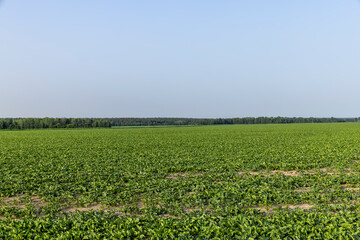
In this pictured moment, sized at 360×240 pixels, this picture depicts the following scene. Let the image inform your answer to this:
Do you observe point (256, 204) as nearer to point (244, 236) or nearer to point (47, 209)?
point (244, 236)

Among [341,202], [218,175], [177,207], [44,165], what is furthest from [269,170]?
[44,165]

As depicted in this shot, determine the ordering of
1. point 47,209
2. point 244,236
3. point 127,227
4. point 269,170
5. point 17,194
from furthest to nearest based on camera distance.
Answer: point 269,170 < point 17,194 < point 47,209 < point 127,227 < point 244,236

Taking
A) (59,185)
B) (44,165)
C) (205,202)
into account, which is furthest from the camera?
(44,165)

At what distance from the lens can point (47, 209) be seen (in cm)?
1050

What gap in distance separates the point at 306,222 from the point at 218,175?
7731 mm

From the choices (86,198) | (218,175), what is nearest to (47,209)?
(86,198)

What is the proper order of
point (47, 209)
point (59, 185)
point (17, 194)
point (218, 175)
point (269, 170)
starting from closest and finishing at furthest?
point (47, 209)
point (17, 194)
point (59, 185)
point (218, 175)
point (269, 170)

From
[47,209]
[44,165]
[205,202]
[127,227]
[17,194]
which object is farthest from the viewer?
[44,165]

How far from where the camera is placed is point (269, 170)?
1780cm

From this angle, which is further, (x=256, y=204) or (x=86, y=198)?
(x=86, y=198)

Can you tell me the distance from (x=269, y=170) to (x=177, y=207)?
9.39 m

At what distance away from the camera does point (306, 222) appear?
8.25 metres

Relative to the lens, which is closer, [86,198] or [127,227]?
[127,227]

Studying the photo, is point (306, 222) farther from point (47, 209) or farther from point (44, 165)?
point (44, 165)
